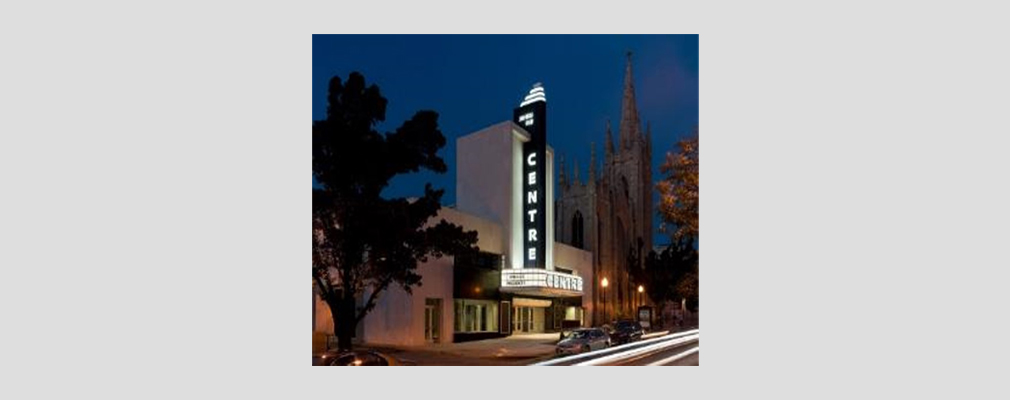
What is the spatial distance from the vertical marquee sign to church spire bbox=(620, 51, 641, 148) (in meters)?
20.6

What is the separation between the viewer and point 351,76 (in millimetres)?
16469

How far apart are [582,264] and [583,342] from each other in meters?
16.9

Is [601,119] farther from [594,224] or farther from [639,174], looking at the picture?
[594,224]

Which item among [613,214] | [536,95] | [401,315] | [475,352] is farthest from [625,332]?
[613,214]

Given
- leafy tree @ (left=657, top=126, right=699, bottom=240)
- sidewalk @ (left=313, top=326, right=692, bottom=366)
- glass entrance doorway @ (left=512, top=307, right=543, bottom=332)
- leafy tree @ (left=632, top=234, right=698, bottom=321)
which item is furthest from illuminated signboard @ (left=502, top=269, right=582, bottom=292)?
leafy tree @ (left=657, top=126, right=699, bottom=240)

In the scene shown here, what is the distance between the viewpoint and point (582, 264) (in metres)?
35.9

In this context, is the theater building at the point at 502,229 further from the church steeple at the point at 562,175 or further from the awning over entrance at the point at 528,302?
the church steeple at the point at 562,175

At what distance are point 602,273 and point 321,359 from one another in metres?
26.8

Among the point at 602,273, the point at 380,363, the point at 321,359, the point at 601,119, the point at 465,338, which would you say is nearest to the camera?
the point at 380,363

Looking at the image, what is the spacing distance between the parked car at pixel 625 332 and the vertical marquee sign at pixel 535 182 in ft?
14.7

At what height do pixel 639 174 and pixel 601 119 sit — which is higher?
pixel 601 119

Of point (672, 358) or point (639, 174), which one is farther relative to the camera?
point (639, 174)

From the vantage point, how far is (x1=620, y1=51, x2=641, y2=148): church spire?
4766 centimetres
